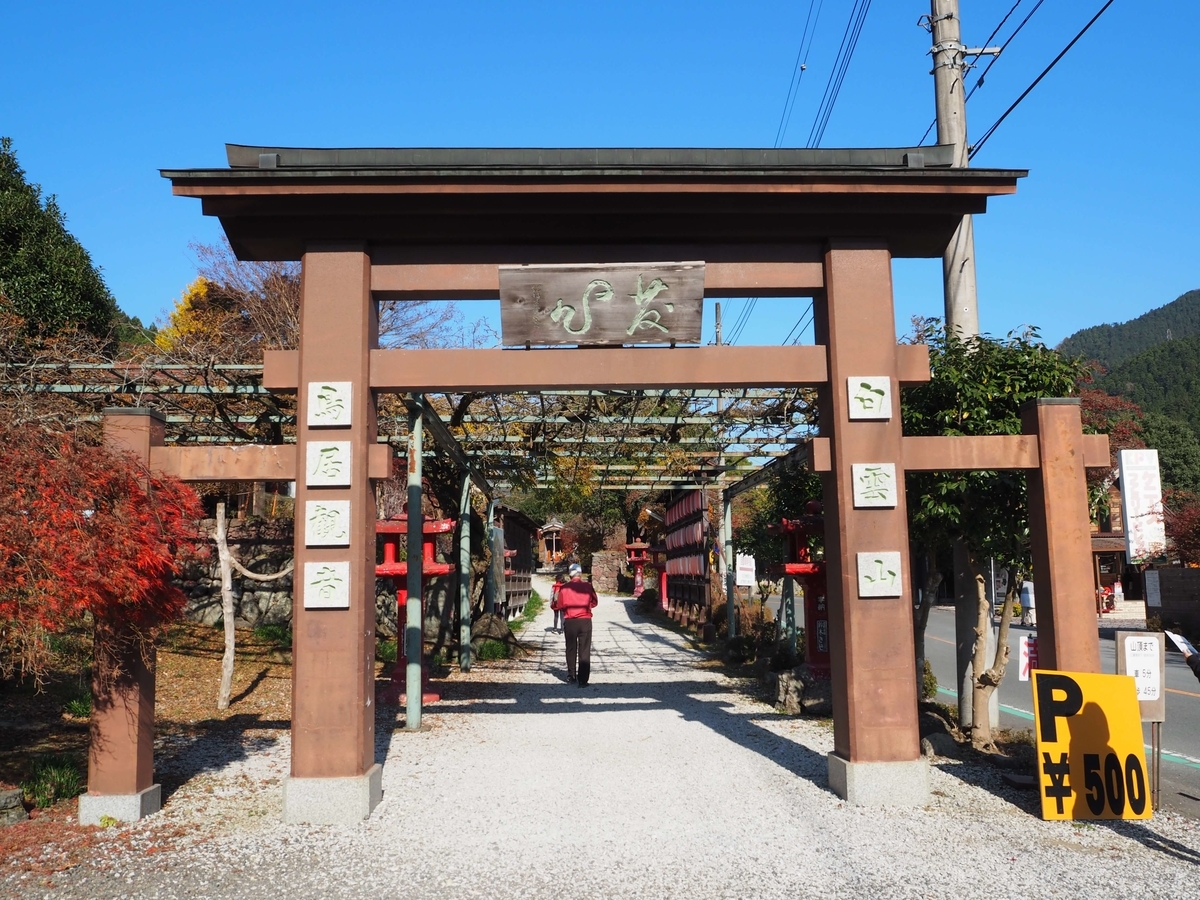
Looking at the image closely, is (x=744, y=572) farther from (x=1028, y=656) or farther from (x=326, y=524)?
(x=326, y=524)

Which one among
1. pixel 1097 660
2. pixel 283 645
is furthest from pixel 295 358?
pixel 283 645

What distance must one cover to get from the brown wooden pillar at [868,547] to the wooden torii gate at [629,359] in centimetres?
2

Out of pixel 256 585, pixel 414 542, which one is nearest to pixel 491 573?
pixel 256 585

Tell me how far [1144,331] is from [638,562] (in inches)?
5413

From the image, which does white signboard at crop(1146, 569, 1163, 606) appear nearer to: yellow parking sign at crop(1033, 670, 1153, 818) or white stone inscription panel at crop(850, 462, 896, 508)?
yellow parking sign at crop(1033, 670, 1153, 818)

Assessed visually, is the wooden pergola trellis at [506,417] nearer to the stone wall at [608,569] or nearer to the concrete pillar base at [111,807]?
the concrete pillar base at [111,807]

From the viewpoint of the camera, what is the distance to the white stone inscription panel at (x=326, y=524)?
7.01m

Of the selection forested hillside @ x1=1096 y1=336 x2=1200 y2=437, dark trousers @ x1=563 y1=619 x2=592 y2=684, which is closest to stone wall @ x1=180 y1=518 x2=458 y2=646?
dark trousers @ x1=563 y1=619 x2=592 y2=684

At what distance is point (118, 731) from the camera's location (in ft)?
21.7

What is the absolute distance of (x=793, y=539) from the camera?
1382 centimetres

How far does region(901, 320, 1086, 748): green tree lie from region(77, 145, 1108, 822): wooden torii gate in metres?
1.17

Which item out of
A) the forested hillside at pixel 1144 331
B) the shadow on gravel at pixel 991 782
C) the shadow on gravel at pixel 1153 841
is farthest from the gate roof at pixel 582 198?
the forested hillside at pixel 1144 331

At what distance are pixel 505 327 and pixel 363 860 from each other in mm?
4042

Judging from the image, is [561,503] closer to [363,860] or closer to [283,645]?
[283,645]
